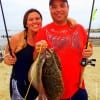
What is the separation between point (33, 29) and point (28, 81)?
28.6 inches

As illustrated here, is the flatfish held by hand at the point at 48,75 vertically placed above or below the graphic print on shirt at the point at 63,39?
below

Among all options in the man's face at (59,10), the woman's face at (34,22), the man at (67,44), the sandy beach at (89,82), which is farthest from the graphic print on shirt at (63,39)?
the sandy beach at (89,82)

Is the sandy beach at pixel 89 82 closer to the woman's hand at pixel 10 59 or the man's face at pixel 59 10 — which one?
the woman's hand at pixel 10 59

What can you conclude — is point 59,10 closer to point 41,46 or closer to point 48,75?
point 41,46

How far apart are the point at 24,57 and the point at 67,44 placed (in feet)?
2.21

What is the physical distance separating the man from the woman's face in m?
0.21

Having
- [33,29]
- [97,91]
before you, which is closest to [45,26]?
[33,29]

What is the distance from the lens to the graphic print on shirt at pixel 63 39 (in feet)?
16.0

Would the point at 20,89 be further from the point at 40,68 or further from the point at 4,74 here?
the point at 4,74

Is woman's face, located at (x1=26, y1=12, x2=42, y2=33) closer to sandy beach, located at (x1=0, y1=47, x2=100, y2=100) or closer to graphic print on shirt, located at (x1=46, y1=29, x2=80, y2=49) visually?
graphic print on shirt, located at (x1=46, y1=29, x2=80, y2=49)

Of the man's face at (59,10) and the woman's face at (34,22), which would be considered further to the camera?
the woman's face at (34,22)

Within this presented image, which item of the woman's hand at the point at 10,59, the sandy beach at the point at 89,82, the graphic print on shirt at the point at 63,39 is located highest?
the graphic print on shirt at the point at 63,39

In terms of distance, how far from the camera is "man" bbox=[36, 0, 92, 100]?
482 centimetres

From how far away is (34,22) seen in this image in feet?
16.9
